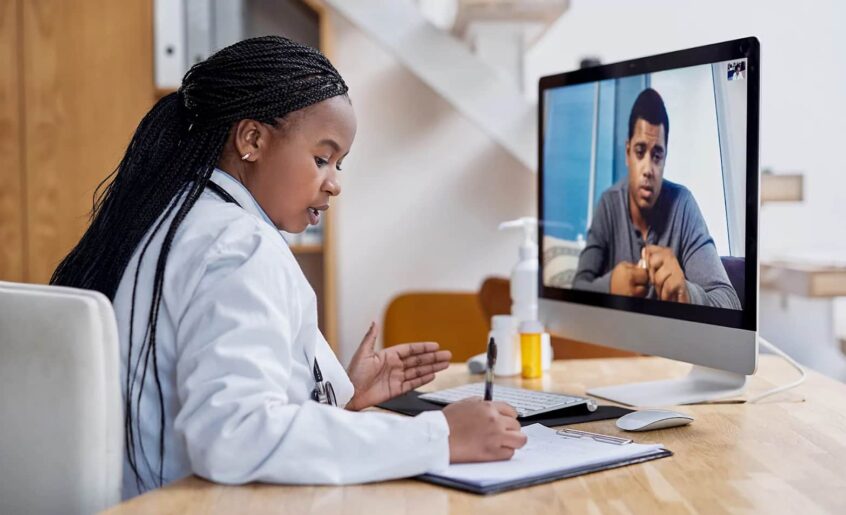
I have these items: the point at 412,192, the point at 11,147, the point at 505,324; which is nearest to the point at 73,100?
the point at 11,147

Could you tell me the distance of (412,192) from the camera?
330 cm

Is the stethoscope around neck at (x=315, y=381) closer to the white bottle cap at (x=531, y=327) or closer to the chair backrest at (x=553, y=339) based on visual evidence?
the white bottle cap at (x=531, y=327)

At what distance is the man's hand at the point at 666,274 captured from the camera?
1.53 meters

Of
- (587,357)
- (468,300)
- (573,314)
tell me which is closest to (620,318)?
(573,314)

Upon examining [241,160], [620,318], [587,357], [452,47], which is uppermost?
[452,47]

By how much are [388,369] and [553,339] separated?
0.95 meters

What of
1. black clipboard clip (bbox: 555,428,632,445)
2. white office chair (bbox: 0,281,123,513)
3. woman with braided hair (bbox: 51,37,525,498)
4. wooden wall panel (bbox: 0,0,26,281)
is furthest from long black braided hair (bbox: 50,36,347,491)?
wooden wall panel (bbox: 0,0,26,281)

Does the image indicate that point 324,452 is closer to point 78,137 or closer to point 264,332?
point 264,332

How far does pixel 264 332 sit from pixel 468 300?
80.9 inches

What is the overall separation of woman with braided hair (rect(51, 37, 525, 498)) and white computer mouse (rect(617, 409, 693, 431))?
26cm

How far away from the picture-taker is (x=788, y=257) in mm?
2902

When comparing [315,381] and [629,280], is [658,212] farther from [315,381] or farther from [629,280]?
[315,381]

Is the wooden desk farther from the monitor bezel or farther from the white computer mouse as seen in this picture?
the monitor bezel

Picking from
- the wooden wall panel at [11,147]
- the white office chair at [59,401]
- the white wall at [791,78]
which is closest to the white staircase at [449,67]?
the white wall at [791,78]
